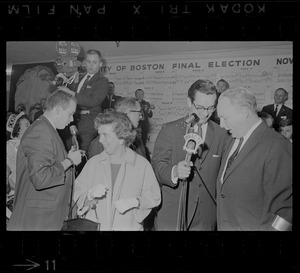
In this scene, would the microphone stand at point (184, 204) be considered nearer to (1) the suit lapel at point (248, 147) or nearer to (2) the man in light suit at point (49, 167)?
(1) the suit lapel at point (248, 147)

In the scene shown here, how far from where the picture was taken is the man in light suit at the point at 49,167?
352 cm

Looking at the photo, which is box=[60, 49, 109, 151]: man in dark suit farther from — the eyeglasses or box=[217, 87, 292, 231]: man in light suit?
box=[217, 87, 292, 231]: man in light suit

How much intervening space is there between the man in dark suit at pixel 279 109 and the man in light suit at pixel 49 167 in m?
1.34

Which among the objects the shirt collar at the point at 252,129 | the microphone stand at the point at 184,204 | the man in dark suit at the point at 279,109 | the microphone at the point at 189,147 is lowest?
the microphone stand at the point at 184,204

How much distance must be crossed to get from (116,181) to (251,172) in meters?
0.91

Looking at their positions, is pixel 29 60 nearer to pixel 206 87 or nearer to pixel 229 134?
pixel 206 87

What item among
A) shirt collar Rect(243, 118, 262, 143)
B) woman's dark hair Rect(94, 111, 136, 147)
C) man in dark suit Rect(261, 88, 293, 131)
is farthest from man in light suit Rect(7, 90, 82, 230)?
man in dark suit Rect(261, 88, 293, 131)

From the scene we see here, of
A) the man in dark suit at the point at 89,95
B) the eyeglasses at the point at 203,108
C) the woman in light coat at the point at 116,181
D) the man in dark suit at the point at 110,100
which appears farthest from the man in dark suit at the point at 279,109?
the man in dark suit at the point at 89,95

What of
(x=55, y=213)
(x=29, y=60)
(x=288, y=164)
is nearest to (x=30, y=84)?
(x=29, y=60)
